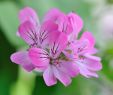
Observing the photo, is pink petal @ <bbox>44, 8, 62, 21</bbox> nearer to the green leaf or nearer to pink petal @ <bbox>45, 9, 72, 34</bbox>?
pink petal @ <bbox>45, 9, 72, 34</bbox>

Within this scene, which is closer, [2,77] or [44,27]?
[44,27]

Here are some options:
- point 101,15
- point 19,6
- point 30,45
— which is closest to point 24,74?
point 19,6

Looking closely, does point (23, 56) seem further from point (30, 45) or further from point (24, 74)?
point (24, 74)

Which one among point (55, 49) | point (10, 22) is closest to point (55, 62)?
point (55, 49)

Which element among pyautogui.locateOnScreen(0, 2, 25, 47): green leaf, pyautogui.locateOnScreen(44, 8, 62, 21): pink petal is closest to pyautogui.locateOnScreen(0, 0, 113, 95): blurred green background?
pyautogui.locateOnScreen(0, 2, 25, 47): green leaf

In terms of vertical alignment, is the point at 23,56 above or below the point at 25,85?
above

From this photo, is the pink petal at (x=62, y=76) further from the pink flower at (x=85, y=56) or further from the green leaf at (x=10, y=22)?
A: the green leaf at (x=10, y=22)
